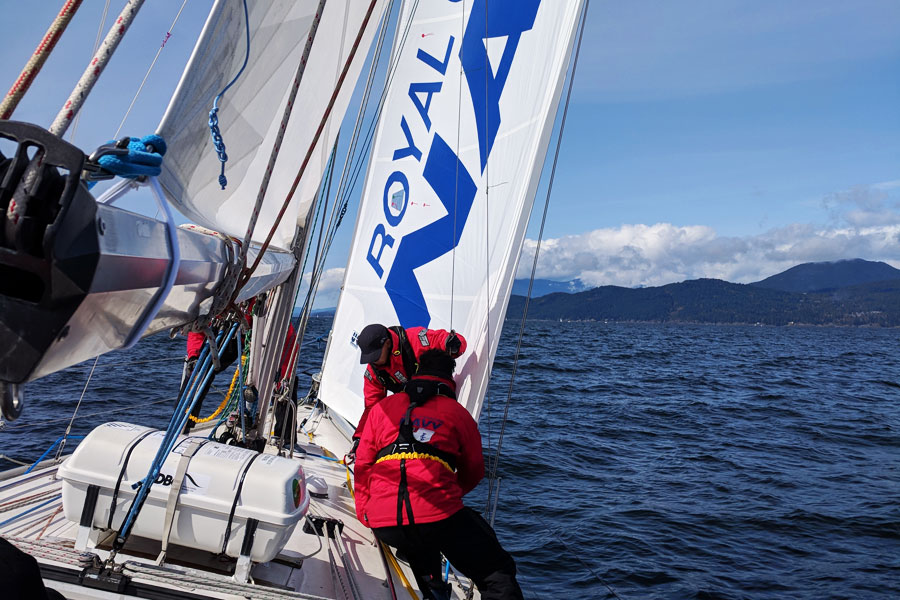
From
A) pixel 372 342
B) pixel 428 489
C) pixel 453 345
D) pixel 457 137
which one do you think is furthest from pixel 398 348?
pixel 457 137

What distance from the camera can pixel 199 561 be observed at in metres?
2.49

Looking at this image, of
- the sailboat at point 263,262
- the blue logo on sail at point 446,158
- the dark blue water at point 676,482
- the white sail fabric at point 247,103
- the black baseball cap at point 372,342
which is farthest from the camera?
the dark blue water at point 676,482

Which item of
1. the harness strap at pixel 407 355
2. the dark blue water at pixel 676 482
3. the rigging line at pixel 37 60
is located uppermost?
the rigging line at pixel 37 60

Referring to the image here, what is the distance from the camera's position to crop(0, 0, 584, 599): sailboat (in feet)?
2.70

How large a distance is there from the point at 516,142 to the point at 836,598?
156 inches

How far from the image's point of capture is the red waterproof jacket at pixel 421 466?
7.86 ft

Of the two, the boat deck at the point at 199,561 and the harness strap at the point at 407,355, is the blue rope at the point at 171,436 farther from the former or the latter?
the harness strap at the point at 407,355

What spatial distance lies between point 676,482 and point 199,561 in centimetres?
572

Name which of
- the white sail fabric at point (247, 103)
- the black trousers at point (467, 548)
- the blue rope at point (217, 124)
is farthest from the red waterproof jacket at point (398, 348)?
the blue rope at point (217, 124)

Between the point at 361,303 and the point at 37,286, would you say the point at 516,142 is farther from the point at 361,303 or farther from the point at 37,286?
the point at 37,286

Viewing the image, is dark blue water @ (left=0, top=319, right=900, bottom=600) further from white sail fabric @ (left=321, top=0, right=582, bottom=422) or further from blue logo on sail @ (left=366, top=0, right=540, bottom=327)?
blue logo on sail @ (left=366, top=0, right=540, bottom=327)

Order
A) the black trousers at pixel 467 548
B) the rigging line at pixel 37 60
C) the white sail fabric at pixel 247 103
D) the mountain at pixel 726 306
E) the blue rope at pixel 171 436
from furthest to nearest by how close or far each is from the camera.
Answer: the mountain at pixel 726 306 → the black trousers at pixel 467 548 → the blue rope at pixel 171 436 → the white sail fabric at pixel 247 103 → the rigging line at pixel 37 60

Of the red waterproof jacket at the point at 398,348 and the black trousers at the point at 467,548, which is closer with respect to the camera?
the black trousers at the point at 467,548

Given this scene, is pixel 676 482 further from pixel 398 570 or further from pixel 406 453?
pixel 406 453
